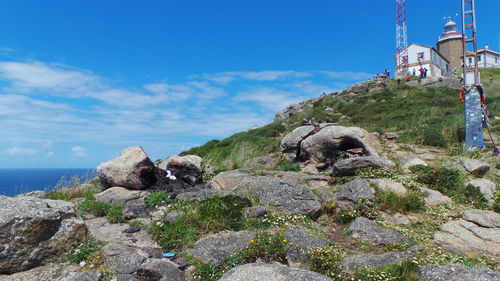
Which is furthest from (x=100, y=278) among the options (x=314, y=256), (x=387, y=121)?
(x=387, y=121)

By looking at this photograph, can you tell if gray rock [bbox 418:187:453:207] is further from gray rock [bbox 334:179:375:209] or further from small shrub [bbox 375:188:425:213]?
gray rock [bbox 334:179:375:209]

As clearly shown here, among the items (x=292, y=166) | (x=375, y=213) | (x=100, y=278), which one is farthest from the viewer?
(x=292, y=166)

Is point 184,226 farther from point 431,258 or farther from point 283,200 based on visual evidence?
point 431,258

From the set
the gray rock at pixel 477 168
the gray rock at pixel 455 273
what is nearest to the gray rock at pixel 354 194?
the gray rock at pixel 455 273

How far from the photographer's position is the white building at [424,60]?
2157 inches

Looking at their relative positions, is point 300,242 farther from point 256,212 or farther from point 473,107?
point 473,107

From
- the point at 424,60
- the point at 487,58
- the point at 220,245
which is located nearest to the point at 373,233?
the point at 220,245

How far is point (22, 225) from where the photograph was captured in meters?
5.23

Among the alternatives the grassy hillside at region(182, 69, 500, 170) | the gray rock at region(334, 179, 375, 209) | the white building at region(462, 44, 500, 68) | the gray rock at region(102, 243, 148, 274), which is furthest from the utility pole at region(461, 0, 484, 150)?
the white building at region(462, 44, 500, 68)

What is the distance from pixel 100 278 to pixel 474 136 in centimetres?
1411

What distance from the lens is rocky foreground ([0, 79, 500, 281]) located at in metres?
5.11

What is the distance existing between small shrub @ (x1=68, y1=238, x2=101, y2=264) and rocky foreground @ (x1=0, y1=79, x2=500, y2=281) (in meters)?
0.02

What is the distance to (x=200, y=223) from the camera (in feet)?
21.8

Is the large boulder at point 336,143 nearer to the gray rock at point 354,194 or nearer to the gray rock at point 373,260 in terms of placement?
the gray rock at point 354,194
